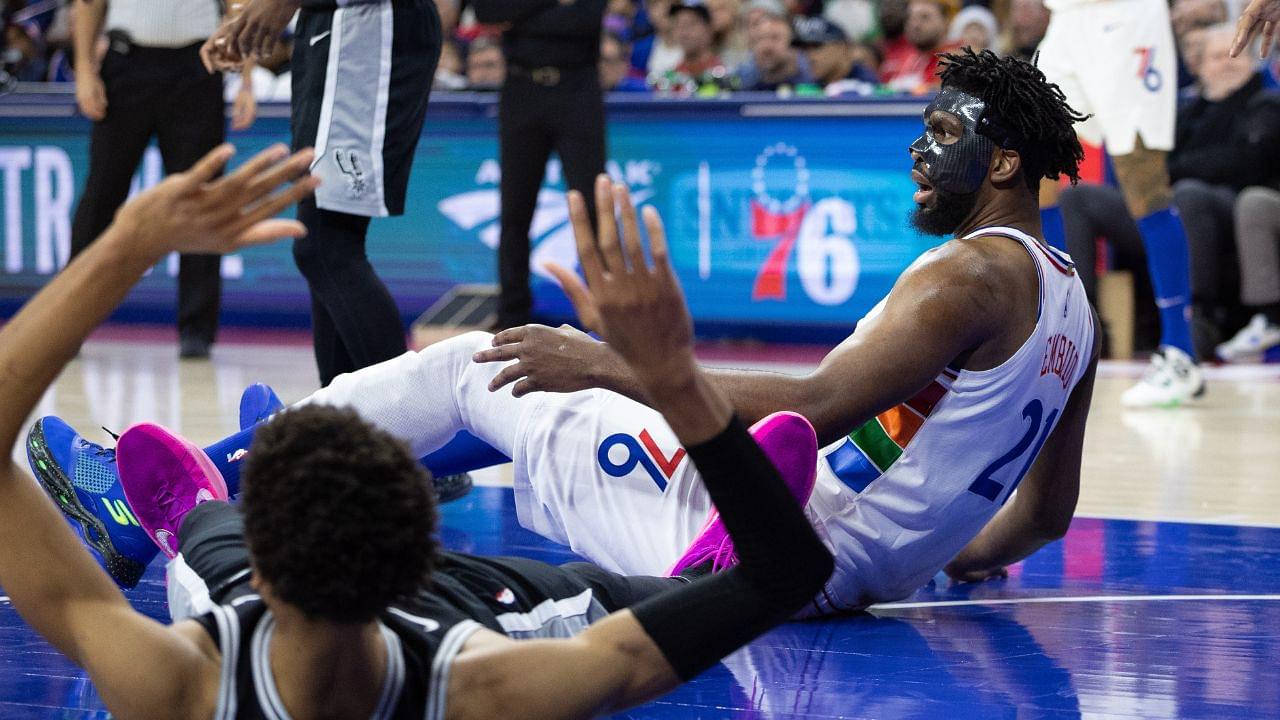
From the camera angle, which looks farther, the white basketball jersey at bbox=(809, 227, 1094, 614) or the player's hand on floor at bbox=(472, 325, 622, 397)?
the white basketball jersey at bbox=(809, 227, 1094, 614)

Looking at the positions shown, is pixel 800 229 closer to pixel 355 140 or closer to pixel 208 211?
pixel 355 140

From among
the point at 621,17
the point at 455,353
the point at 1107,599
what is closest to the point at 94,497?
the point at 455,353

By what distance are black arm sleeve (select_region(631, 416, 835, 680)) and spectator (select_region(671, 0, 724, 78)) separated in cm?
807

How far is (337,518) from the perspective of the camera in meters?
1.60

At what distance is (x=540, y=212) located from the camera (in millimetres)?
8422

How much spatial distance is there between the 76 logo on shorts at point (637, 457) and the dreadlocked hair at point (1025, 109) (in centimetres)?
81

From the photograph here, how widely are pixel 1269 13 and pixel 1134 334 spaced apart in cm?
490

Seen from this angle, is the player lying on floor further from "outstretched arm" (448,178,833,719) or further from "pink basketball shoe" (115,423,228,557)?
"outstretched arm" (448,178,833,719)

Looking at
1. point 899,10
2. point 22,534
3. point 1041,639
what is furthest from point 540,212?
point 22,534

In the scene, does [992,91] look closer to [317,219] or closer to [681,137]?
[317,219]

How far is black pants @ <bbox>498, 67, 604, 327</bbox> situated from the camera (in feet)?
24.2

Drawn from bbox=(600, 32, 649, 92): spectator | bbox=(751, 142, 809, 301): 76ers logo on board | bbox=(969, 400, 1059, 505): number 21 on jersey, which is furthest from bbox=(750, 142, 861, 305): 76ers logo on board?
bbox=(969, 400, 1059, 505): number 21 on jersey

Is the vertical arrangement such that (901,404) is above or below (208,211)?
below

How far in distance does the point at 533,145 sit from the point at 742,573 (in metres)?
5.82
